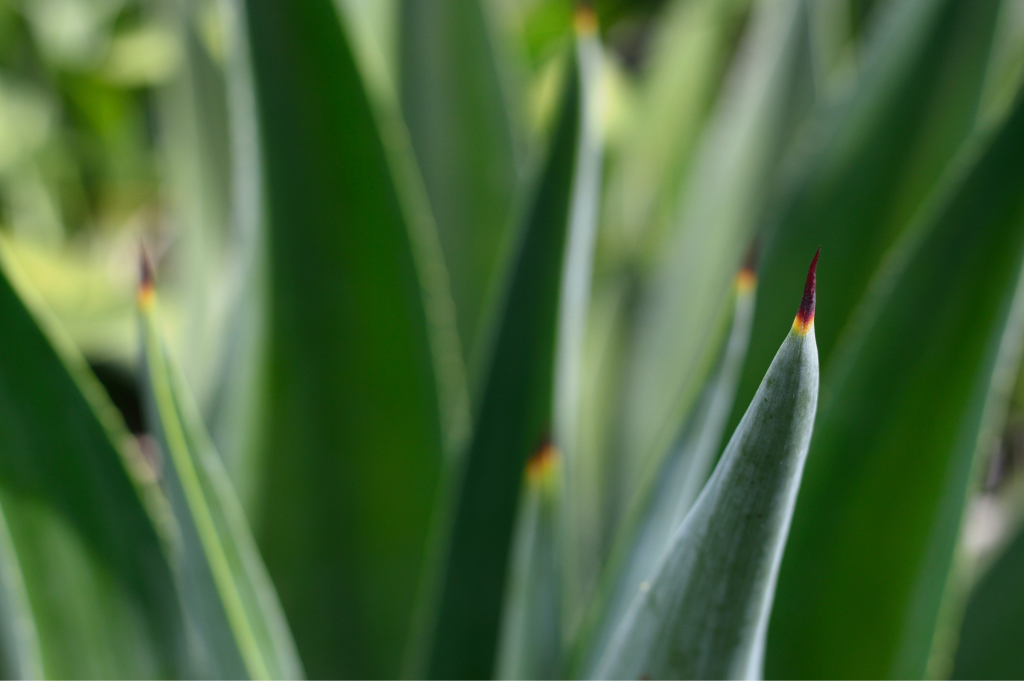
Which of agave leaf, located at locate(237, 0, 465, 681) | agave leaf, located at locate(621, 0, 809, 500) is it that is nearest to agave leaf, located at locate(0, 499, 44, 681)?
agave leaf, located at locate(237, 0, 465, 681)

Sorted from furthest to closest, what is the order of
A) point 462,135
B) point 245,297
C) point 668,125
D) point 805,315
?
point 668,125, point 462,135, point 245,297, point 805,315

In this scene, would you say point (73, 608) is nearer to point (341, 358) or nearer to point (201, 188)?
point (341, 358)

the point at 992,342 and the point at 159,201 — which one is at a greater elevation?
the point at 159,201

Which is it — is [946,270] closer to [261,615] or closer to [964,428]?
[964,428]

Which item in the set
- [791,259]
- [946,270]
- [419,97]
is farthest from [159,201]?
[946,270]

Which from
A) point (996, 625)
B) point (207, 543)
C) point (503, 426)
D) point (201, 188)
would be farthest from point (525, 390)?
point (201, 188)

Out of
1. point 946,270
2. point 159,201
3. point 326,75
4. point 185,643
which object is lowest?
point 185,643
